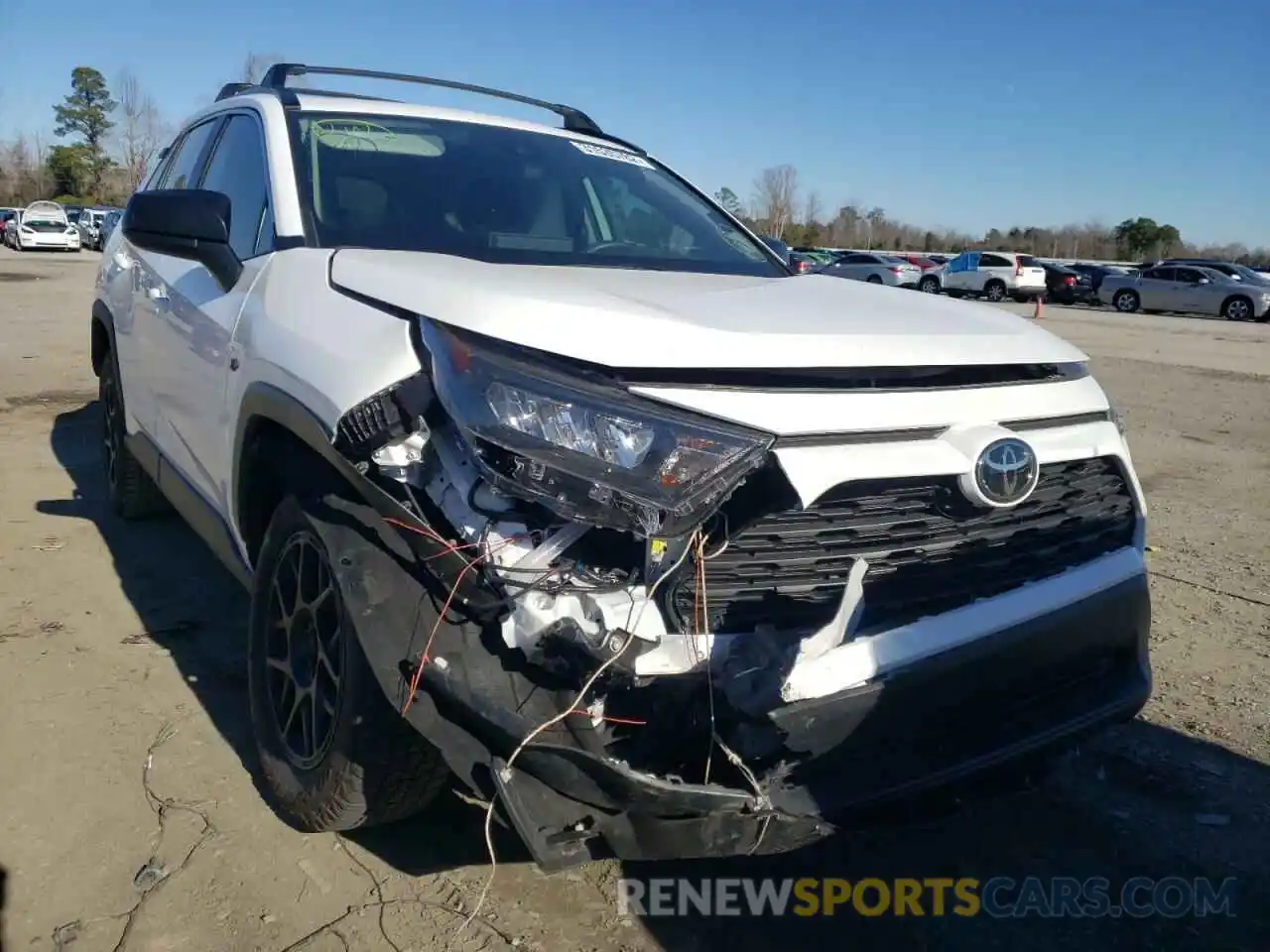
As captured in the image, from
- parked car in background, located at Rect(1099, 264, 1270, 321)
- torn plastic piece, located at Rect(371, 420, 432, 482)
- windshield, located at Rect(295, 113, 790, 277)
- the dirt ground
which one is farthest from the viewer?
parked car in background, located at Rect(1099, 264, 1270, 321)

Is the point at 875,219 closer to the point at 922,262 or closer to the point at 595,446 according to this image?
the point at 922,262

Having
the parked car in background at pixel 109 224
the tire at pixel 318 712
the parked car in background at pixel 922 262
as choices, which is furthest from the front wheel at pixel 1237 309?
the tire at pixel 318 712

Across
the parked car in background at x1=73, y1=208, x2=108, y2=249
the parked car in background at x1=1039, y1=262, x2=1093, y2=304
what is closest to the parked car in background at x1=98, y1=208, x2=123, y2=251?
the parked car in background at x1=73, y1=208, x2=108, y2=249

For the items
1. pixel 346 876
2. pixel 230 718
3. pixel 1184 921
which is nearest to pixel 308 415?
pixel 346 876

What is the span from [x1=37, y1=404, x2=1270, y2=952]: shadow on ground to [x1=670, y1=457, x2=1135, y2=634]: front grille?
1.60 feet

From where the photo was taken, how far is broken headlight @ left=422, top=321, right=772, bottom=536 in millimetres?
1981

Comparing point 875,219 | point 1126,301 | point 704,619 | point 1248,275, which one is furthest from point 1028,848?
point 875,219

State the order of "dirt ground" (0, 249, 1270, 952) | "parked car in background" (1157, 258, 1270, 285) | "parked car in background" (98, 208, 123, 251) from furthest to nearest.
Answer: "parked car in background" (1157, 258, 1270, 285)
"parked car in background" (98, 208, 123, 251)
"dirt ground" (0, 249, 1270, 952)

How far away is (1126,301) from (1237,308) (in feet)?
11.3

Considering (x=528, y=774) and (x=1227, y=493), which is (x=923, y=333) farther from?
(x=1227, y=493)

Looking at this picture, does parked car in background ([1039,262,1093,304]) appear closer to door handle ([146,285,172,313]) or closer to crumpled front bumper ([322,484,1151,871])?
door handle ([146,285,172,313])

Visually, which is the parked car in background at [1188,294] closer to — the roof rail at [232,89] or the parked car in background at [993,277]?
the parked car in background at [993,277]

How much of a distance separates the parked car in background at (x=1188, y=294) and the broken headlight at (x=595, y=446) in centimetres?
3230

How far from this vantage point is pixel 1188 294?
31.1 metres
